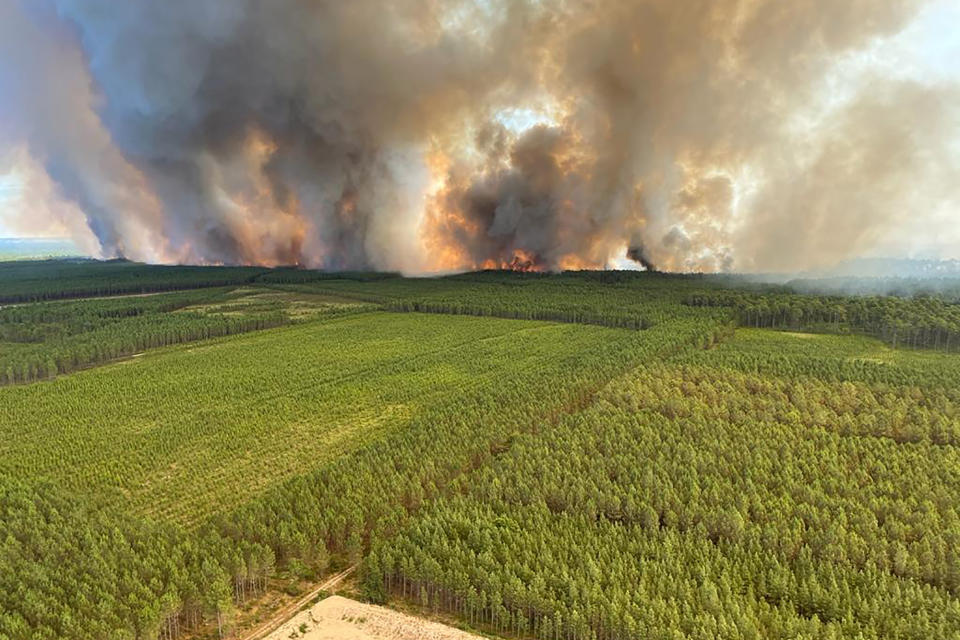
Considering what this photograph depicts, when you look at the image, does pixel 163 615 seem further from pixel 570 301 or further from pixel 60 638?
pixel 570 301

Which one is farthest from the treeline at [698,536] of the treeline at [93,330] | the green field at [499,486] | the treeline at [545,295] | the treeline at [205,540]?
the treeline at [93,330]

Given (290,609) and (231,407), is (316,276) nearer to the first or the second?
(231,407)

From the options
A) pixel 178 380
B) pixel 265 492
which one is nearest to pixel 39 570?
pixel 265 492

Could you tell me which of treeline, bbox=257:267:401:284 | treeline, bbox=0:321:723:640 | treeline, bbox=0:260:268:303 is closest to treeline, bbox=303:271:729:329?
treeline, bbox=257:267:401:284

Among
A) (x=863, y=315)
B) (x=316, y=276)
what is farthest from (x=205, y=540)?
(x=316, y=276)

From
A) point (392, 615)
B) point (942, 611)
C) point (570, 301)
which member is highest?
point (570, 301)

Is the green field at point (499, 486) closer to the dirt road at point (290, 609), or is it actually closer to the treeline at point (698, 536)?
the treeline at point (698, 536)
